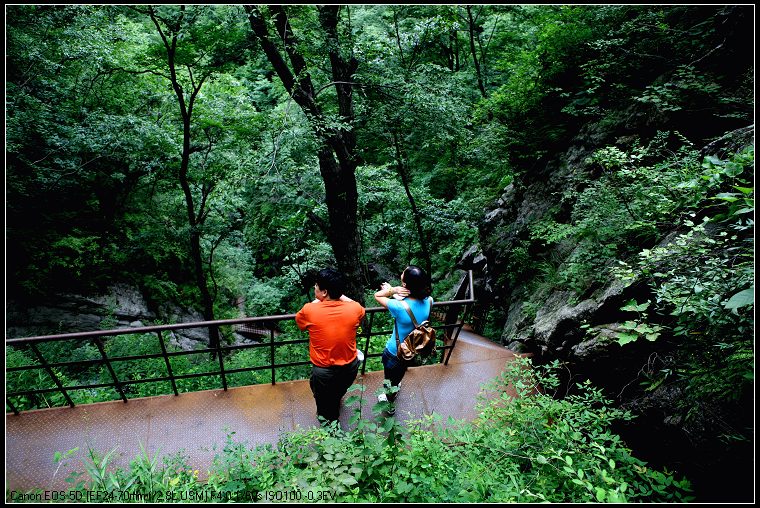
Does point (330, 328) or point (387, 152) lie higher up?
point (387, 152)

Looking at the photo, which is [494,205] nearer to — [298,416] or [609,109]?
[609,109]

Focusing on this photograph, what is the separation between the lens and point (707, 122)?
5.53 m

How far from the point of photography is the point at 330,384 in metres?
3.65

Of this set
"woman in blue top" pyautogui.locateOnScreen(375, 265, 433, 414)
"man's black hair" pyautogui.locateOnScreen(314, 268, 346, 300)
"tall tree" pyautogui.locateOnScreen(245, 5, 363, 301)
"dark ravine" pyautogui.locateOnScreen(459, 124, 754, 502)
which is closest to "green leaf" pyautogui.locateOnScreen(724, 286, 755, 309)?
"dark ravine" pyautogui.locateOnScreen(459, 124, 754, 502)

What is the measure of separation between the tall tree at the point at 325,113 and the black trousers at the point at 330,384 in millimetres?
3669

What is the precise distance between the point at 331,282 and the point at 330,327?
0.40 meters

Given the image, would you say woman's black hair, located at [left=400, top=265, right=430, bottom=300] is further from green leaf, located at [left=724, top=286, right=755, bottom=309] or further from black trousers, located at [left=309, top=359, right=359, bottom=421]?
green leaf, located at [left=724, top=286, right=755, bottom=309]

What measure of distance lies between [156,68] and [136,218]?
4.39 meters

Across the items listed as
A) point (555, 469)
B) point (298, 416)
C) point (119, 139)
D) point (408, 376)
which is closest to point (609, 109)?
point (408, 376)

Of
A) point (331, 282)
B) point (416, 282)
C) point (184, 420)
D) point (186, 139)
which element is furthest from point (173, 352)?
point (186, 139)

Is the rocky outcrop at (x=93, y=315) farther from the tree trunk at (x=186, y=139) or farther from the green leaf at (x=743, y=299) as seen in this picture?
the green leaf at (x=743, y=299)

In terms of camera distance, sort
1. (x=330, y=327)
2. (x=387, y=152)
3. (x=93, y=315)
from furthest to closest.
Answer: (x=387, y=152) → (x=93, y=315) → (x=330, y=327)

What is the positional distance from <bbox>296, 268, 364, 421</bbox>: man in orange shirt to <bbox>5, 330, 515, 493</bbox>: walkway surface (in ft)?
2.91

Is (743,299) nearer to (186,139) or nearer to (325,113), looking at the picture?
(325,113)
